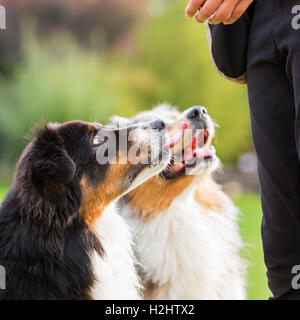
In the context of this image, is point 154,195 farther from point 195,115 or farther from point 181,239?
point 195,115

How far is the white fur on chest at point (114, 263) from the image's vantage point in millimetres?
2508

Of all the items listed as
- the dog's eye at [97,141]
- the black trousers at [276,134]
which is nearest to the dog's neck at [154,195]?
the dog's eye at [97,141]

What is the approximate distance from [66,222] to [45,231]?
0.12 m

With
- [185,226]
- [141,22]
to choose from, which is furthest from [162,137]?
[141,22]

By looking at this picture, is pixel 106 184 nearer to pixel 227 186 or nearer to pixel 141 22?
pixel 227 186

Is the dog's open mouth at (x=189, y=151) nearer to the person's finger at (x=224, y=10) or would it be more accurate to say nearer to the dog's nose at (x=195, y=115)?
the dog's nose at (x=195, y=115)

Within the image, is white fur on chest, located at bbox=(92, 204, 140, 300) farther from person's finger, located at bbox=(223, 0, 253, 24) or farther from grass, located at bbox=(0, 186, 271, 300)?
person's finger, located at bbox=(223, 0, 253, 24)

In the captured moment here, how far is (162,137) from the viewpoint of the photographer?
2863 millimetres

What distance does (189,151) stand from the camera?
11.1 feet

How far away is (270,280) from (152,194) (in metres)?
1.22

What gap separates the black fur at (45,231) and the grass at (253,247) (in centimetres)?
111

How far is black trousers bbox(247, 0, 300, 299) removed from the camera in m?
1.97

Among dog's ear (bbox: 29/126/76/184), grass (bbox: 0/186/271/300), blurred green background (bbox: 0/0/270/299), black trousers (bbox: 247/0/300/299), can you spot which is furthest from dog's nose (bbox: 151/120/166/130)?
blurred green background (bbox: 0/0/270/299)

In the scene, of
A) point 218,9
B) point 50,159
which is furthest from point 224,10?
point 50,159
